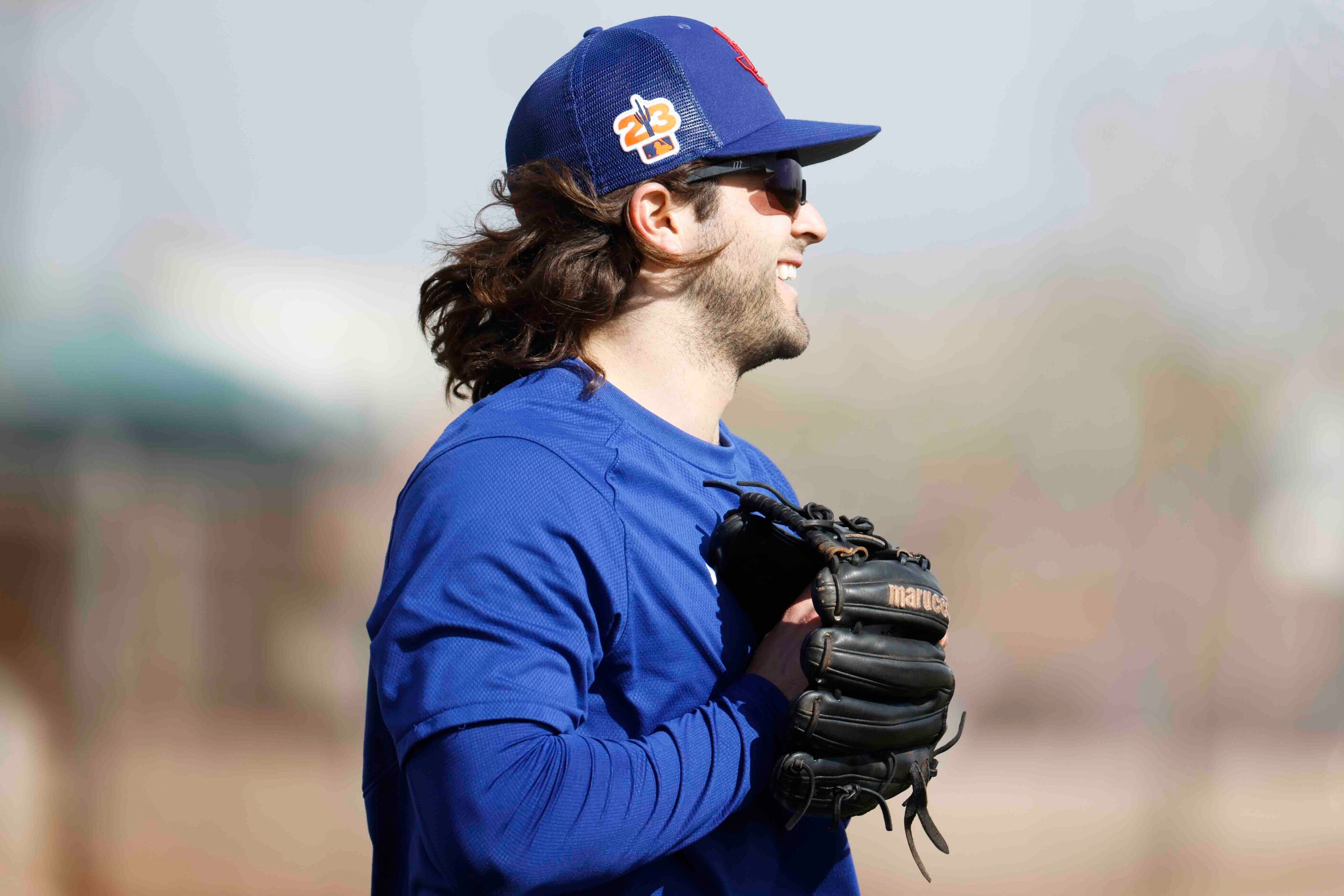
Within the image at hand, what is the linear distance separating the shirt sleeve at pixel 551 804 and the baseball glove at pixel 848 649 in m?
0.13

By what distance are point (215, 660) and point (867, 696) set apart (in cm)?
254

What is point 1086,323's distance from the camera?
3574 millimetres

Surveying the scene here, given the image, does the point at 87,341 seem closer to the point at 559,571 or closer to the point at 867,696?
the point at 559,571

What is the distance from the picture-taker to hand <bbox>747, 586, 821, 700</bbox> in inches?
47.0

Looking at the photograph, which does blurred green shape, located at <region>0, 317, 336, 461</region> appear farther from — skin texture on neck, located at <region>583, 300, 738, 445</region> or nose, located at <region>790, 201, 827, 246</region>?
nose, located at <region>790, 201, 827, 246</region>

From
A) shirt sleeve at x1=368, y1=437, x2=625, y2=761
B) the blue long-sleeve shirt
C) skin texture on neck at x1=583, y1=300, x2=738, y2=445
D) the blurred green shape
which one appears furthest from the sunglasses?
the blurred green shape

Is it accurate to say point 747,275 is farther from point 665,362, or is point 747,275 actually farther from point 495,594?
point 495,594

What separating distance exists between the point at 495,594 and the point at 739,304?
655mm

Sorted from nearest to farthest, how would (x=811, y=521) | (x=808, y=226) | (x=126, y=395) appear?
(x=811, y=521)
(x=808, y=226)
(x=126, y=395)

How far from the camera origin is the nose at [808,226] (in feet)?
5.12

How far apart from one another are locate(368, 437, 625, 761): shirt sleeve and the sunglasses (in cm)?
56

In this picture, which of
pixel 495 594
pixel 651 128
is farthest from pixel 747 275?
pixel 495 594

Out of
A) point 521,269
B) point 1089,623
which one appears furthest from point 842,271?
point 521,269

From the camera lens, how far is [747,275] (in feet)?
4.93
